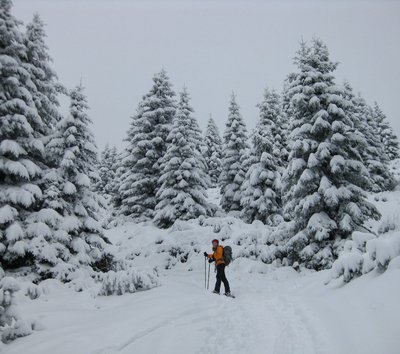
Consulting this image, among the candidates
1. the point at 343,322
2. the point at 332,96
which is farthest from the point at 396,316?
the point at 332,96

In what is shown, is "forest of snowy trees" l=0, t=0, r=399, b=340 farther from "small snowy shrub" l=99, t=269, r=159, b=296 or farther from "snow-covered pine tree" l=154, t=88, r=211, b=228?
"snow-covered pine tree" l=154, t=88, r=211, b=228

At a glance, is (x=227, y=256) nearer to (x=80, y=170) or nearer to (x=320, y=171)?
(x=320, y=171)

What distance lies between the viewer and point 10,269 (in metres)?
12.4

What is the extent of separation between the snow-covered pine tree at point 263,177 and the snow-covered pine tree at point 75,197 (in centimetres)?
1417

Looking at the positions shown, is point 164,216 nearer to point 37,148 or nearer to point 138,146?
point 138,146

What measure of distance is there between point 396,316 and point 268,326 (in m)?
2.36

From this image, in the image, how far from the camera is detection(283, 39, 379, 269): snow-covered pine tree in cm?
1402

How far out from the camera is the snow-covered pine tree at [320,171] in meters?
14.0

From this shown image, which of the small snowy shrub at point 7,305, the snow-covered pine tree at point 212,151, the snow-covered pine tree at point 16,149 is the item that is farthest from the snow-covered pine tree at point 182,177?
the snow-covered pine tree at point 212,151

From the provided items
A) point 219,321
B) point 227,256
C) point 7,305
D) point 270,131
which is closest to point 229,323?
point 219,321

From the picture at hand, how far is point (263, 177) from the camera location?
26.1 meters

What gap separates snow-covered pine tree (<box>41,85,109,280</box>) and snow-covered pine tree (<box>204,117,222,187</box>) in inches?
1341

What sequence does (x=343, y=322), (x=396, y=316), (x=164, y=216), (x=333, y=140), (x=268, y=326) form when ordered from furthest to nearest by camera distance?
(x=164, y=216) → (x=333, y=140) → (x=268, y=326) → (x=343, y=322) → (x=396, y=316)

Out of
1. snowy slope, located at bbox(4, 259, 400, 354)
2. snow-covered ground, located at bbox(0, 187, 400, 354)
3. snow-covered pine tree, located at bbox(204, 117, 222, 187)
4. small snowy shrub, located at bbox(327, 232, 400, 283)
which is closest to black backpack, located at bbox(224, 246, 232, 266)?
snow-covered ground, located at bbox(0, 187, 400, 354)
